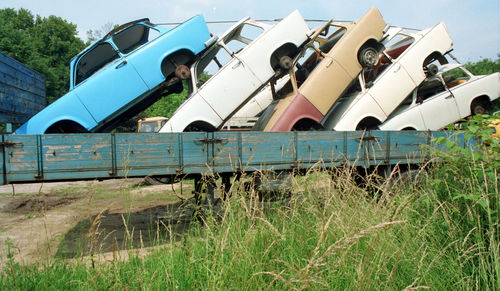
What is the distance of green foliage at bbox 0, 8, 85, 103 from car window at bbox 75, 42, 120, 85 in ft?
70.9

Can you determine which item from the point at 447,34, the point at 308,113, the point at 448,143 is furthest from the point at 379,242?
the point at 447,34

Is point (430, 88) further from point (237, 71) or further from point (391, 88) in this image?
point (237, 71)

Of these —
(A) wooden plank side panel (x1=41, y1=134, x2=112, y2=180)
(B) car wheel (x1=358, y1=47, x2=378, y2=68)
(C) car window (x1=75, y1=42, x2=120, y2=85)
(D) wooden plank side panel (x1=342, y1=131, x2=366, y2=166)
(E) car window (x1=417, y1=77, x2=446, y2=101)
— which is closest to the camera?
(A) wooden plank side panel (x1=41, y1=134, x2=112, y2=180)

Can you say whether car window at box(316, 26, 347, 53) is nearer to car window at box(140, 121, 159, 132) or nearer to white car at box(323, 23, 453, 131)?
white car at box(323, 23, 453, 131)

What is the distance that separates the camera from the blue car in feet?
16.6

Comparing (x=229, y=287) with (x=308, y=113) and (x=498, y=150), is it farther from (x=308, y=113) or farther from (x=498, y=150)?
(x=308, y=113)

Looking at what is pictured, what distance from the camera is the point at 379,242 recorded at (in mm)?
2049

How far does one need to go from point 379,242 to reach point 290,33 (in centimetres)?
499

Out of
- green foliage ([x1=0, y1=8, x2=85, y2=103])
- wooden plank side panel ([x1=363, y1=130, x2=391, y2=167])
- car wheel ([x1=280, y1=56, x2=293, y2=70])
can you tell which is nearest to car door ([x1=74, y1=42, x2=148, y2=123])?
car wheel ([x1=280, y1=56, x2=293, y2=70])

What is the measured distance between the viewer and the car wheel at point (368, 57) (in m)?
6.45

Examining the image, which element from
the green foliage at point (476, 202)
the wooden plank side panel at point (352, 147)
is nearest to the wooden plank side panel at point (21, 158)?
the green foliage at point (476, 202)

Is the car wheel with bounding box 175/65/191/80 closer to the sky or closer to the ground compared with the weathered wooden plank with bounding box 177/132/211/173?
closer to the sky

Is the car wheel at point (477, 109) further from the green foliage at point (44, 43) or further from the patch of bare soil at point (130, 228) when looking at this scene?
the green foliage at point (44, 43)

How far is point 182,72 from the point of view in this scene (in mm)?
5793
